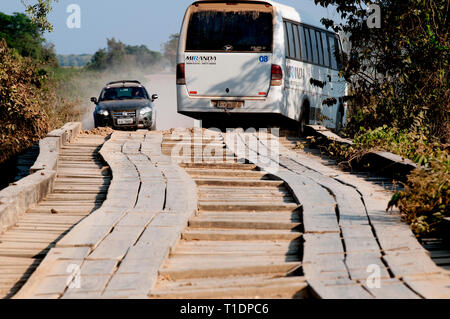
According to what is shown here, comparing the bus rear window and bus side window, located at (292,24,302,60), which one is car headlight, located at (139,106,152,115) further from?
bus side window, located at (292,24,302,60)

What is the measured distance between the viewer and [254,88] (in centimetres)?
1608

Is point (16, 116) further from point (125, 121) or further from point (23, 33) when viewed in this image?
point (23, 33)

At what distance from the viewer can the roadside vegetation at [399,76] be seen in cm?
1251

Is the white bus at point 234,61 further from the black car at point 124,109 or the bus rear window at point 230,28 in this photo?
the black car at point 124,109

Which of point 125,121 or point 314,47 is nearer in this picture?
point 314,47

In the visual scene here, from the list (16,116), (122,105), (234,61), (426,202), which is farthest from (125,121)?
(426,202)

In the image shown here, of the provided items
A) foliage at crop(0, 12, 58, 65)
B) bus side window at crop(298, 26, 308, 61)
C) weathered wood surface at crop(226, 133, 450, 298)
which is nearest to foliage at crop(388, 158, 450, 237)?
weathered wood surface at crop(226, 133, 450, 298)

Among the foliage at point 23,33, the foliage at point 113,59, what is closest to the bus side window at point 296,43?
the foliage at point 23,33

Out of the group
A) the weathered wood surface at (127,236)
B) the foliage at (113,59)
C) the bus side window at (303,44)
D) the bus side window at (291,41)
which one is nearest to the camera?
the weathered wood surface at (127,236)

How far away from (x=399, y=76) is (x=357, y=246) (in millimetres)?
9084

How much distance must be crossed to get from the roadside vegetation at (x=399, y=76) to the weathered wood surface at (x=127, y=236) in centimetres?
363

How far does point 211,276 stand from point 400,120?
904 cm

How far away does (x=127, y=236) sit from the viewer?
238 inches
